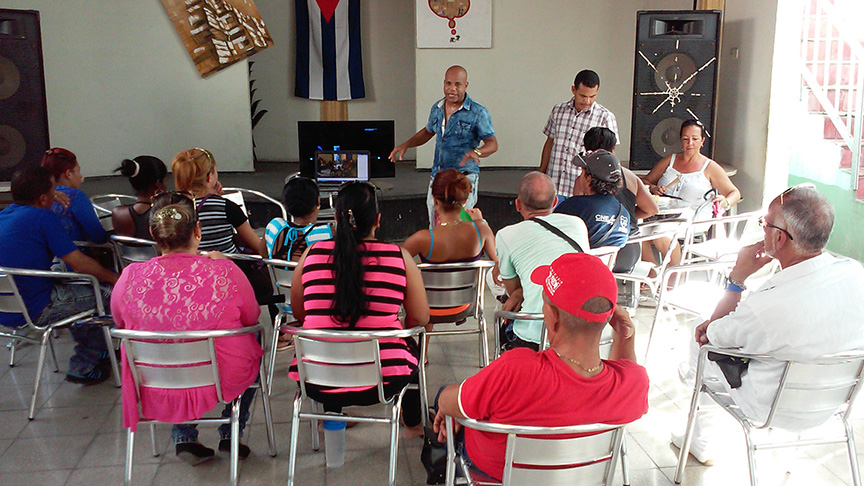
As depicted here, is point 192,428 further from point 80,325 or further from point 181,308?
point 80,325

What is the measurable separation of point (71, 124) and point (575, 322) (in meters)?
6.51

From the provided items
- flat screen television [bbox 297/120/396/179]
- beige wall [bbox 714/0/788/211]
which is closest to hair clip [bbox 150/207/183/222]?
flat screen television [bbox 297/120/396/179]

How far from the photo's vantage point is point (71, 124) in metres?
6.77

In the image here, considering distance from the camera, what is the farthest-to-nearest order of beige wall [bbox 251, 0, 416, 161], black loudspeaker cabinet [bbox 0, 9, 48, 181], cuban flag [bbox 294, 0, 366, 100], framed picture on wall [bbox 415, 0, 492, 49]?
beige wall [bbox 251, 0, 416, 161] < cuban flag [bbox 294, 0, 366, 100] < framed picture on wall [bbox 415, 0, 492, 49] < black loudspeaker cabinet [bbox 0, 9, 48, 181]

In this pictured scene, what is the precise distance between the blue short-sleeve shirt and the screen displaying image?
2.38 metres

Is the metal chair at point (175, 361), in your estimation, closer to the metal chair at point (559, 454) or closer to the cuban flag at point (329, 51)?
the metal chair at point (559, 454)

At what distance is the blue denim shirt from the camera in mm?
4531

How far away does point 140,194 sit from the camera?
3.48m

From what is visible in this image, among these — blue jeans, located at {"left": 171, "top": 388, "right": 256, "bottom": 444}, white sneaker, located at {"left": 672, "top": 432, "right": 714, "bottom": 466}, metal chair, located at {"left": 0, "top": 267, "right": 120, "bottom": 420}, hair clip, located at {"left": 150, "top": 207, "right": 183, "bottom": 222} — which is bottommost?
white sneaker, located at {"left": 672, "top": 432, "right": 714, "bottom": 466}

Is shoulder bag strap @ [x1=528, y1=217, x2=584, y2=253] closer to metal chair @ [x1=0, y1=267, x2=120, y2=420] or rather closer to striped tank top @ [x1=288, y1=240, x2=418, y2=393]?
striped tank top @ [x1=288, y1=240, x2=418, y2=393]

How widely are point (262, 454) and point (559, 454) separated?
1476 millimetres

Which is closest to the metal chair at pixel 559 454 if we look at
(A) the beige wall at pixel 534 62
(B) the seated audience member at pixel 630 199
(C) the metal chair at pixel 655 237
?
(C) the metal chair at pixel 655 237

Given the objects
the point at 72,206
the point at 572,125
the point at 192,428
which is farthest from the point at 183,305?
the point at 572,125

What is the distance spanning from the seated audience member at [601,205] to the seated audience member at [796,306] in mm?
925
